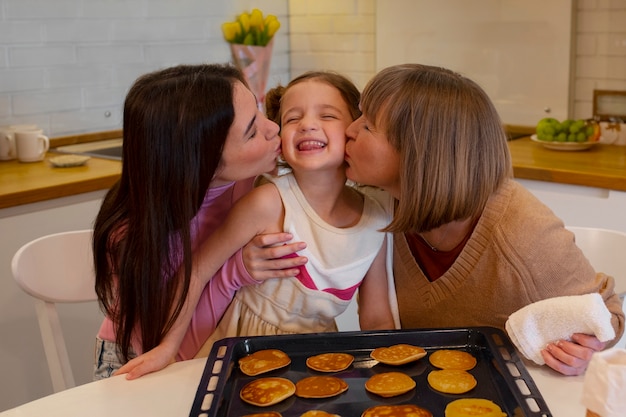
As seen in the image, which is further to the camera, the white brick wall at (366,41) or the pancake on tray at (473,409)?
the white brick wall at (366,41)

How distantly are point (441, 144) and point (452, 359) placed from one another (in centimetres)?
34

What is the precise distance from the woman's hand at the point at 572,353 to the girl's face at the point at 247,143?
22.0 inches

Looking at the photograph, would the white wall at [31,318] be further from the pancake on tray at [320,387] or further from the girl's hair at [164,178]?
the pancake on tray at [320,387]

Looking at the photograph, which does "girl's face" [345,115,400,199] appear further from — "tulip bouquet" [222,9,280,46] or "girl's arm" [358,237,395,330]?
"tulip bouquet" [222,9,280,46]

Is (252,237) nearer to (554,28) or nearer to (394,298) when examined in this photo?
(394,298)

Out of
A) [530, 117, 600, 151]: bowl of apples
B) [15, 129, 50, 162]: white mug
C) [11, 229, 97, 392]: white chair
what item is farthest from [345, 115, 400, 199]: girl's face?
[15, 129, 50, 162]: white mug

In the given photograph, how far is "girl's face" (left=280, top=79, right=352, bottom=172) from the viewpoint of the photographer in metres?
1.37

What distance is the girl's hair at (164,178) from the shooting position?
4.24 ft

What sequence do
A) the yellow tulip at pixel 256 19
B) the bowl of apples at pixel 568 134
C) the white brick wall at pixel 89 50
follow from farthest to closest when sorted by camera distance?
the yellow tulip at pixel 256 19 < the white brick wall at pixel 89 50 < the bowl of apples at pixel 568 134

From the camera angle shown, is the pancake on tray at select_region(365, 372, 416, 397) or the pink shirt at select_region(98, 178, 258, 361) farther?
the pink shirt at select_region(98, 178, 258, 361)

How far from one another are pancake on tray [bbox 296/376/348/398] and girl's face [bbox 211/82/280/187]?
43cm

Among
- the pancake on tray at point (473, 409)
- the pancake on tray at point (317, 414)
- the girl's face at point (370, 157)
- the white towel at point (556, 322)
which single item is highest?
the girl's face at point (370, 157)

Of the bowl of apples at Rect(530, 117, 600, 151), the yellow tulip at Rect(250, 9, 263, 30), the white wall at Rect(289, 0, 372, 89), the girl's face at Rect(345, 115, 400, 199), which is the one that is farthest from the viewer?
the white wall at Rect(289, 0, 372, 89)

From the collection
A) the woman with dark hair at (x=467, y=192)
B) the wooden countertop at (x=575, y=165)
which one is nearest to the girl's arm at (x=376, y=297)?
the woman with dark hair at (x=467, y=192)
